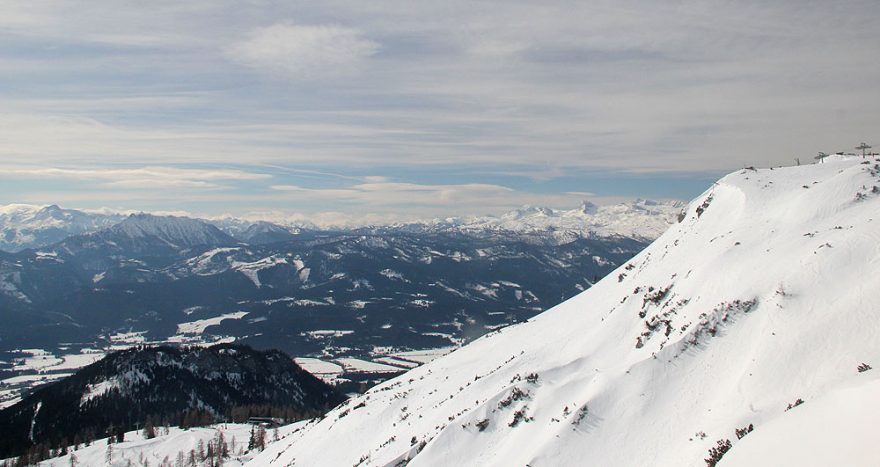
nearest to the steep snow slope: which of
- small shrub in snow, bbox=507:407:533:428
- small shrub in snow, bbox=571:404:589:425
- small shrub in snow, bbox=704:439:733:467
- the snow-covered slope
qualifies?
small shrub in snow, bbox=571:404:589:425

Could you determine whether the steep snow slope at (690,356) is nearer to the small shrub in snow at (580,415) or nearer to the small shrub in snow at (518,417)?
the small shrub in snow at (580,415)

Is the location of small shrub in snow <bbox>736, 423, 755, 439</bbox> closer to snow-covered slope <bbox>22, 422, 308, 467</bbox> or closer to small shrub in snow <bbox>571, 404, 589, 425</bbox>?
small shrub in snow <bbox>571, 404, 589, 425</bbox>

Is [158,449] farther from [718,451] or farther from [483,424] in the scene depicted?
[718,451]

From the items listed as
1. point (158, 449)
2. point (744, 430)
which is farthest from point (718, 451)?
point (158, 449)

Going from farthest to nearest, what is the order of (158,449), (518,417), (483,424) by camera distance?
(158,449), (483,424), (518,417)

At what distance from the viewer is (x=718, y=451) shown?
71.4 feet

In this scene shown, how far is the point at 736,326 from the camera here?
106 ft

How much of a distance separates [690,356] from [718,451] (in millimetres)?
11385

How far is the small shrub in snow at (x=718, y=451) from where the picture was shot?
2109 cm

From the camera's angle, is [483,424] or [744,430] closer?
[744,430]

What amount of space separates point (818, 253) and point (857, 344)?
10214 mm

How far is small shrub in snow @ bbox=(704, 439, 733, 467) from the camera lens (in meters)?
21.1

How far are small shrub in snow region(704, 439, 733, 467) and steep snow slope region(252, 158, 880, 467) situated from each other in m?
0.71

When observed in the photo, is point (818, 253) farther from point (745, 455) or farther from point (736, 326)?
point (745, 455)
